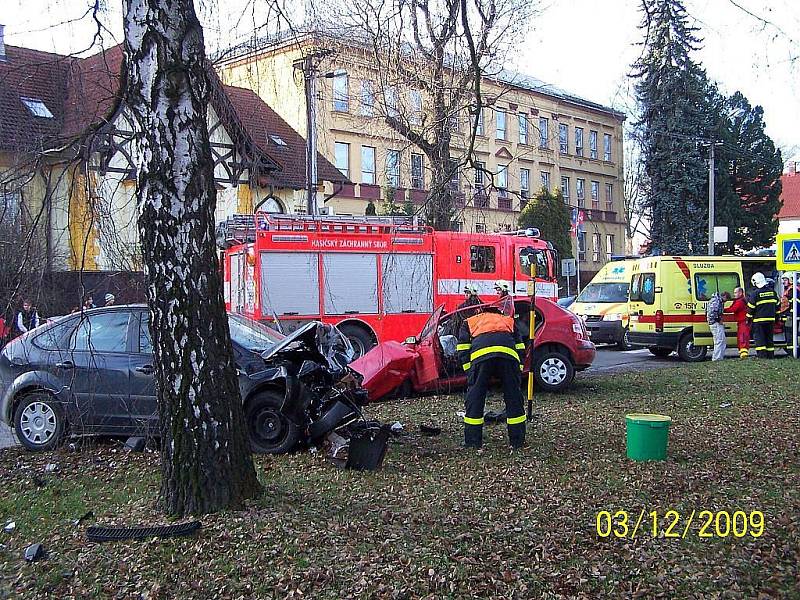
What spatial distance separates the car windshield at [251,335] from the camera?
A: 29.7 ft

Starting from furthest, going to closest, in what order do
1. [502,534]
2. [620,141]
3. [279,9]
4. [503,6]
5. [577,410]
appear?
[620,141] → [577,410] → [503,6] → [279,9] → [502,534]

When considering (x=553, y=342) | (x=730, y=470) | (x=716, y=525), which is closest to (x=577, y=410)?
(x=553, y=342)

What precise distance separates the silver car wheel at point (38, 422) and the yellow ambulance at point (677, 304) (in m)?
13.4

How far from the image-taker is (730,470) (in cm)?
721

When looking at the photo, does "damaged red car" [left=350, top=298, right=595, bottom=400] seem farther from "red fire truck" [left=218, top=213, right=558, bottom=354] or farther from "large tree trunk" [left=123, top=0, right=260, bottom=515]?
"large tree trunk" [left=123, top=0, right=260, bottom=515]

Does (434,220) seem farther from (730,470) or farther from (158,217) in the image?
(158,217)

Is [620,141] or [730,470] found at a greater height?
[620,141]

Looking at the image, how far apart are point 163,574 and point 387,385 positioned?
6.90 m

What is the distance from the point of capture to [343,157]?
32.4m

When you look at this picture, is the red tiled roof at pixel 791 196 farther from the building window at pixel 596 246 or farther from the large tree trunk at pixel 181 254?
the large tree trunk at pixel 181 254

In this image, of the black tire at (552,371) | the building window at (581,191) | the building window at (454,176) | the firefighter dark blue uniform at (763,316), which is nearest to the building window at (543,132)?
the building window at (454,176)

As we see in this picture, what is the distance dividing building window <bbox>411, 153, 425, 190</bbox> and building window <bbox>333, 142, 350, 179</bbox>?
1624 cm

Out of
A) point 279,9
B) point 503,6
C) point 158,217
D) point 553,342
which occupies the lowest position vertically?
point 553,342

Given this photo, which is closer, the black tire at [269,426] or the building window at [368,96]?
the black tire at [269,426]
